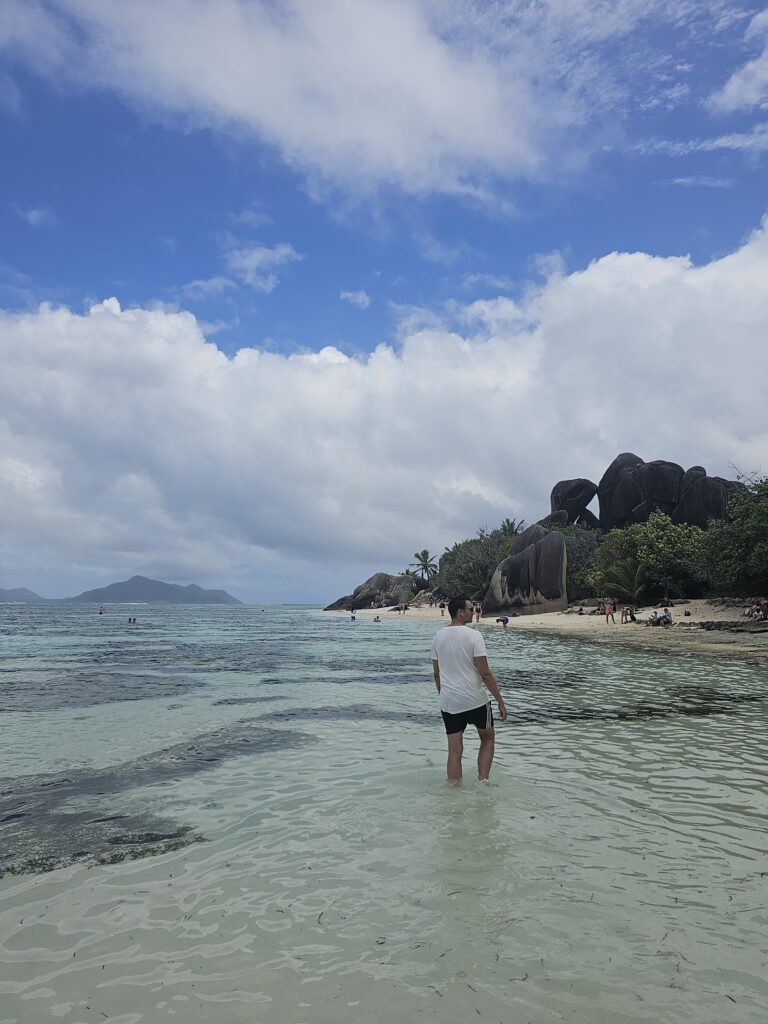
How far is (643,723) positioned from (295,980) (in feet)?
30.3

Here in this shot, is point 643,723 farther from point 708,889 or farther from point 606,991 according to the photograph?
point 606,991

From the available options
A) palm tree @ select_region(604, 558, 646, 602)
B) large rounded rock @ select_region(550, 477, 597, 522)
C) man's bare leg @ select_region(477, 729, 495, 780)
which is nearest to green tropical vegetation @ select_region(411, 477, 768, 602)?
palm tree @ select_region(604, 558, 646, 602)

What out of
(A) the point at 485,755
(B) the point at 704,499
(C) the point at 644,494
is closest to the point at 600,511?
(C) the point at 644,494

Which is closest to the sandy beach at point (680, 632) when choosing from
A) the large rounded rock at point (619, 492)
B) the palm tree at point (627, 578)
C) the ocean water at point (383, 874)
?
the palm tree at point (627, 578)

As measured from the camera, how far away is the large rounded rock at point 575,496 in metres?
79.6

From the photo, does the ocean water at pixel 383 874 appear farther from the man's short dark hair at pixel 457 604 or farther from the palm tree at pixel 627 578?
the palm tree at pixel 627 578

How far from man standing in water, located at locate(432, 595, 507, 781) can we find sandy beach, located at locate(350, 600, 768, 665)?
17430 millimetres

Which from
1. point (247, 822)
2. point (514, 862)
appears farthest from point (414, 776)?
point (514, 862)

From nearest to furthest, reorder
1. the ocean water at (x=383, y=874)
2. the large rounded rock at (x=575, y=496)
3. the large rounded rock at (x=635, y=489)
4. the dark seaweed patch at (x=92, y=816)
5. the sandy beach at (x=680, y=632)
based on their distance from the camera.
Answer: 1. the ocean water at (x=383, y=874)
2. the dark seaweed patch at (x=92, y=816)
3. the sandy beach at (x=680, y=632)
4. the large rounded rock at (x=635, y=489)
5. the large rounded rock at (x=575, y=496)

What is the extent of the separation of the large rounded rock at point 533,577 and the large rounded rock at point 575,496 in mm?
18703

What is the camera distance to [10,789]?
7664 mm

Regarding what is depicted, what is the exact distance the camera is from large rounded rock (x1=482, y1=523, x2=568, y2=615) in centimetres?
5716

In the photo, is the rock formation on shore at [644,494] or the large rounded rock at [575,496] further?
the large rounded rock at [575,496]

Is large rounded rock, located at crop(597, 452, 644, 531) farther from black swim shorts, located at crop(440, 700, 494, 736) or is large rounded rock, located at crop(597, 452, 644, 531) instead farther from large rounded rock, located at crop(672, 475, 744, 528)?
black swim shorts, located at crop(440, 700, 494, 736)
